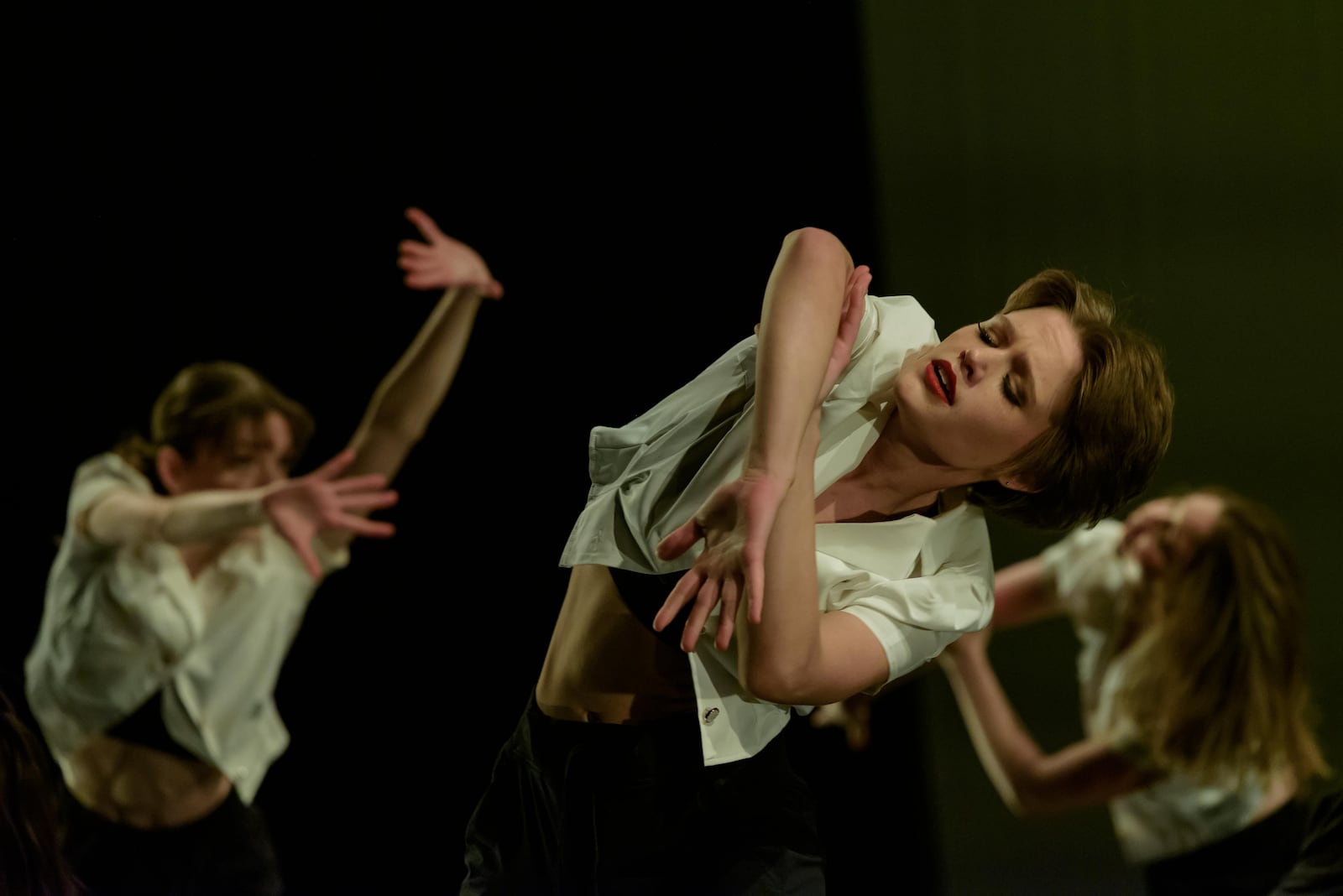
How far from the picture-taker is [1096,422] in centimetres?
139

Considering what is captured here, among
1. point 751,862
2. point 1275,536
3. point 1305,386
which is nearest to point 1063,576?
point 1275,536

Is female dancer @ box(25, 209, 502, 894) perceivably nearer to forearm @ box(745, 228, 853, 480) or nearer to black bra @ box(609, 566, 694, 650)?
black bra @ box(609, 566, 694, 650)

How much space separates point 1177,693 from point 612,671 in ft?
3.13

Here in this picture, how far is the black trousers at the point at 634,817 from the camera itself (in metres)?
1.50

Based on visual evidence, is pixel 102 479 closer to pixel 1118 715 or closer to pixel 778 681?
pixel 778 681

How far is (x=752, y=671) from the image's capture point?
1.27 m

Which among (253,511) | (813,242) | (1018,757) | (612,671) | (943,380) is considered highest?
(813,242)

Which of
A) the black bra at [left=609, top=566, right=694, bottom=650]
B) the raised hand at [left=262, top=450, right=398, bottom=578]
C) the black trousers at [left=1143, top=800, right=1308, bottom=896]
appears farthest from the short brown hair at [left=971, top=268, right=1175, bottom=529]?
the raised hand at [left=262, top=450, right=398, bottom=578]

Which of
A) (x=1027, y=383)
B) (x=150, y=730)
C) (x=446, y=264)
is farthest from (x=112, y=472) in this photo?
(x=1027, y=383)

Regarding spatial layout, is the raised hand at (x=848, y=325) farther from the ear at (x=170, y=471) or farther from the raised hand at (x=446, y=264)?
the ear at (x=170, y=471)

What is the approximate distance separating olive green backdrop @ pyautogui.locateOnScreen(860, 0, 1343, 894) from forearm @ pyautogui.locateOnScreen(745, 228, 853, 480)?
72cm

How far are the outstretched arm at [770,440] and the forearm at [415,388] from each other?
814 mm

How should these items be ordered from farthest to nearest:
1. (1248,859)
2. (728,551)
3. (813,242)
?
(1248,859) < (813,242) < (728,551)

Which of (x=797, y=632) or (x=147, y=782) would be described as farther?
(x=147, y=782)
